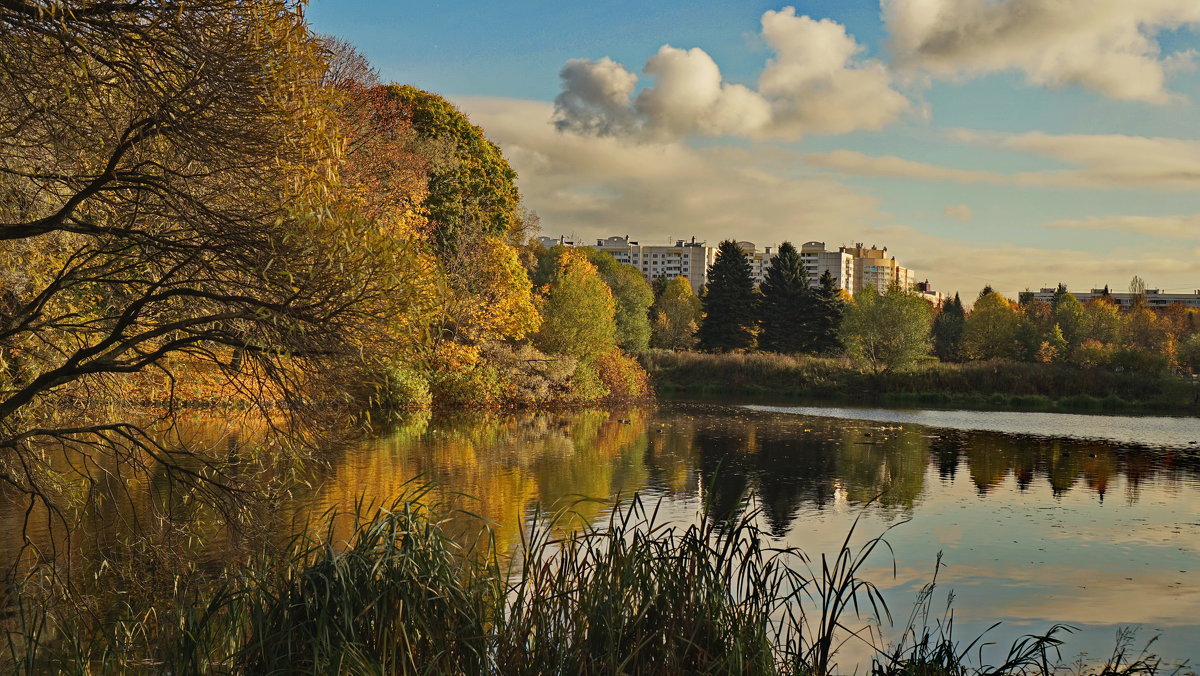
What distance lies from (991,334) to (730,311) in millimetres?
18781

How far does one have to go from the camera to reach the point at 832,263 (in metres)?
166

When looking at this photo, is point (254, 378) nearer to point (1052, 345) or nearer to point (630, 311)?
point (630, 311)

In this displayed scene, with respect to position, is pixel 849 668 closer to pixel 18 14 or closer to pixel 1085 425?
pixel 18 14

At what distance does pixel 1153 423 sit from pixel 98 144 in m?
38.1

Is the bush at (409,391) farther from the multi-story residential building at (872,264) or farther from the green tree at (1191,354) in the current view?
the multi-story residential building at (872,264)

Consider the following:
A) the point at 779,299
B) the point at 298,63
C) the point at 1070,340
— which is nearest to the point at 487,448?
the point at 298,63

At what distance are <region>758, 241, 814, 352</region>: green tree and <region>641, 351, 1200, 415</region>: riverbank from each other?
10941 mm

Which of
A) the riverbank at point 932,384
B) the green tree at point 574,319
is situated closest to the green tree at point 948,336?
the riverbank at point 932,384

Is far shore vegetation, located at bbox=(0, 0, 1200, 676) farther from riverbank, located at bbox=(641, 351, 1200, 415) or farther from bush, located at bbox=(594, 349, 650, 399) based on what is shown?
riverbank, located at bbox=(641, 351, 1200, 415)

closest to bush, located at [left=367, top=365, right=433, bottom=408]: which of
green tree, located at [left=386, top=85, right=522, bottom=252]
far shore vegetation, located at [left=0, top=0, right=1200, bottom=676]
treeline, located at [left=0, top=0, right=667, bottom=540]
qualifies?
green tree, located at [left=386, top=85, right=522, bottom=252]

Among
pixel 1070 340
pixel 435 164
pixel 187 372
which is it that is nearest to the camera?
pixel 187 372

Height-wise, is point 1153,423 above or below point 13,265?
below

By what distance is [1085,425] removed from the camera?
34.8 metres

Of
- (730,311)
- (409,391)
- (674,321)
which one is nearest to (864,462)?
(409,391)
